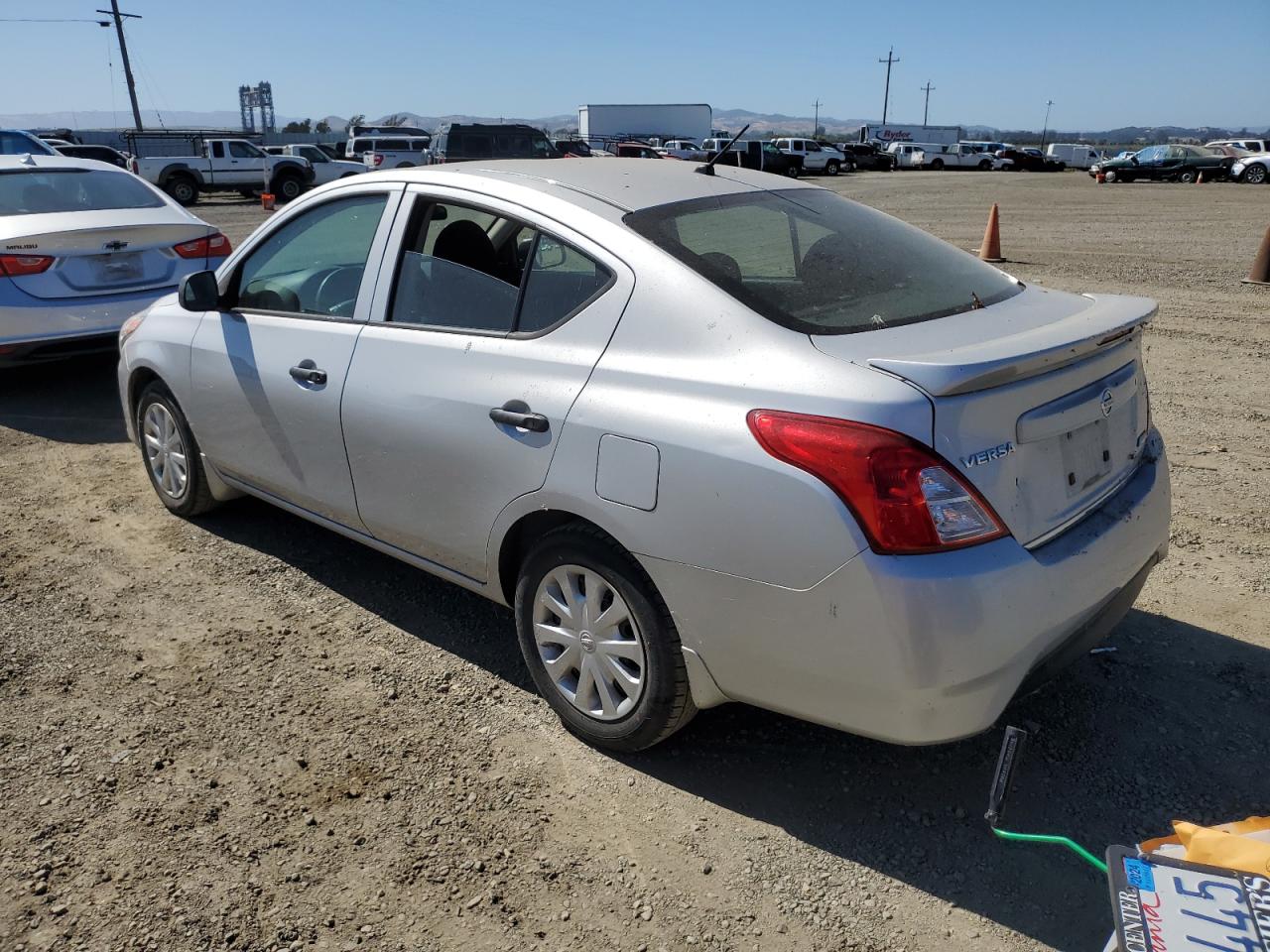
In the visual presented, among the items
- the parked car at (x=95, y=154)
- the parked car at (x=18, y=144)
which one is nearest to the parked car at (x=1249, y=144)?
the parked car at (x=95, y=154)

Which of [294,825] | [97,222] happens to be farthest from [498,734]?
[97,222]

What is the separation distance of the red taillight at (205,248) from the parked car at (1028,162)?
52.3m

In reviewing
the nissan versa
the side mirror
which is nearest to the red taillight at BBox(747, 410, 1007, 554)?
the nissan versa

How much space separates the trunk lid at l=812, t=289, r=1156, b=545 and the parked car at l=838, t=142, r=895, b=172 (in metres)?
50.9

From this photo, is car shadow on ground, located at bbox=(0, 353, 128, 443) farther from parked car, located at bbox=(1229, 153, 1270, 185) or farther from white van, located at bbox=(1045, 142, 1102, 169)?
white van, located at bbox=(1045, 142, 1102, 169)

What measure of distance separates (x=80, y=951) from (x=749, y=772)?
5.89ft

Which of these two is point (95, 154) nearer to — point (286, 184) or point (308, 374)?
point (286, 184)

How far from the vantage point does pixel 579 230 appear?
3.03 meters

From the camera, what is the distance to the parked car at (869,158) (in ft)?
168

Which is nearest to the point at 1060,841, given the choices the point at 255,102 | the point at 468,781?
the point at 468,781

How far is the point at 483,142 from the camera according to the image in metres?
24.4

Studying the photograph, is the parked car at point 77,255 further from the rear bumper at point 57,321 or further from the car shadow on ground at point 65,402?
the car shadow on ground at point 65,402

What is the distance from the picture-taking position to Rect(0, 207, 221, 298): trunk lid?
257 inches

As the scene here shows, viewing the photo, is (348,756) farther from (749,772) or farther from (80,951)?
(749,772)
